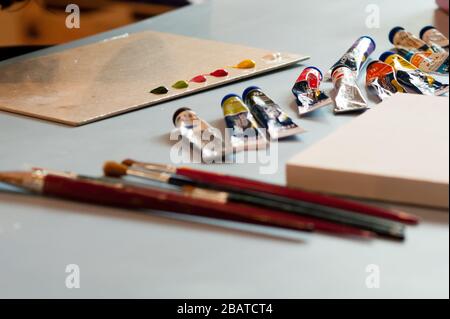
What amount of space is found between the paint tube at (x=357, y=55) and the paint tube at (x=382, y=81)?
0.10 ft

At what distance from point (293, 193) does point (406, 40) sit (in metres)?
0.53

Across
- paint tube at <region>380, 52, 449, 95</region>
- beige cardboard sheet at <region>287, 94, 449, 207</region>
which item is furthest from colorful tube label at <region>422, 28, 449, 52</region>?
beige cardboard sheet at <region>287, 94, 449, 207</region>

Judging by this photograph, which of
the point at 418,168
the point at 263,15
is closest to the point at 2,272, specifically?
the point at 418,168

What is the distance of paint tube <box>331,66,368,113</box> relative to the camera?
850mm

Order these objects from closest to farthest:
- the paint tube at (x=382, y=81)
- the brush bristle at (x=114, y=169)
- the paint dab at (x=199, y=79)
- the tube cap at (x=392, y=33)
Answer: the brush bristle at (x=114, y=169), the paint tube at (x=382, y=81), the paint dab at (x=199, y=79), the tube cap at (x=392, y=33)

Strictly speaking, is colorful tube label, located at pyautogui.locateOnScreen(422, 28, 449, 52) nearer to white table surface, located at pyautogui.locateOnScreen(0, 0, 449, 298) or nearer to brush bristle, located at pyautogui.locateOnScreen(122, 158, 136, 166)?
white table surface, located at pyautogui.locateOnScreen(0, 0, 449, 298)

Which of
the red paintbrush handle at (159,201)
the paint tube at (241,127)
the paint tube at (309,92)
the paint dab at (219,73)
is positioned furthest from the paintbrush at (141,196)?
the paint dab at (219,73)

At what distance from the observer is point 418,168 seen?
2.06 feet

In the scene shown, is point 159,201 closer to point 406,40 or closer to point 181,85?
point 181,85

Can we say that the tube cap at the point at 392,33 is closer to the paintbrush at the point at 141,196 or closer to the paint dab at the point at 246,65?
the paint dab at the point at 246,65

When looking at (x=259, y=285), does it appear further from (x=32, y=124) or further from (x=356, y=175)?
(x=32, y=124)

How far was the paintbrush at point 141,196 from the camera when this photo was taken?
0.60 m

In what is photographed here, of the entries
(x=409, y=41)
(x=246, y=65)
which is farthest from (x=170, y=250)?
(x=409, y=41)

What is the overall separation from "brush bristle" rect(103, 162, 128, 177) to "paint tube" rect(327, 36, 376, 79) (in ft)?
1.19
